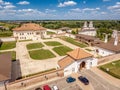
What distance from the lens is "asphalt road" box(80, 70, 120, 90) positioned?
19997mm

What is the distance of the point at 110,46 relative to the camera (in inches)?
1426

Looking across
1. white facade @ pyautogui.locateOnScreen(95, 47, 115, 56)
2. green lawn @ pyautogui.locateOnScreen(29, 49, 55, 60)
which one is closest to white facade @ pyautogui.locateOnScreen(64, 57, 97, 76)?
white facade @ pyautogui.locateOnScreen(95, 47, 115, 56)

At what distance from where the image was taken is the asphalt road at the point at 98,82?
2000 centimetres

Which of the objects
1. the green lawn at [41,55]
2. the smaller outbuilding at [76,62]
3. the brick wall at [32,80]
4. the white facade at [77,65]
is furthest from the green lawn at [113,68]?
the green lawn at [41,55]

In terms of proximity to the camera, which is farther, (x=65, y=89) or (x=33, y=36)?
(x=33, y=36)

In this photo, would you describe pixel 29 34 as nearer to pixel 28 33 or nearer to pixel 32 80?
pixel 28 33

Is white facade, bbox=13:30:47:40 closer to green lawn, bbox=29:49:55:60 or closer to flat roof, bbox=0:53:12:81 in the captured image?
green lawn, bbox=29:49:55:60

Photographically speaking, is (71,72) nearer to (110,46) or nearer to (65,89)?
(65,89)

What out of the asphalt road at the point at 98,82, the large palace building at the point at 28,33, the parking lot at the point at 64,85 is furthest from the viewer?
the large palace building at the point at 28,33

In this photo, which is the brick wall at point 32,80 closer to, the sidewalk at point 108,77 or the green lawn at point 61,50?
the sidewalk at point 108,77

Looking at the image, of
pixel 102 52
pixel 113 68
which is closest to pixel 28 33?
pixel 102 52

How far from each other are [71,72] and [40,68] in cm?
779

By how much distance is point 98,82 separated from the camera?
846 inches

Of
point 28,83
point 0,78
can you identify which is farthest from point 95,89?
point 0,78
